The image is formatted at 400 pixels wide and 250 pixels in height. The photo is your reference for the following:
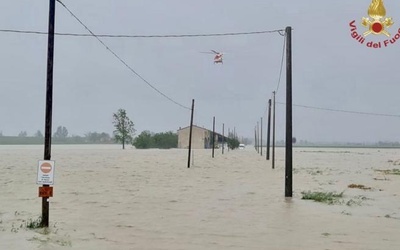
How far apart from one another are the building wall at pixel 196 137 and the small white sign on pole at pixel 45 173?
9758 centimetres

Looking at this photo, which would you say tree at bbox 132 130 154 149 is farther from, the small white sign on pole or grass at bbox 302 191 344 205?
the small white sign on pole

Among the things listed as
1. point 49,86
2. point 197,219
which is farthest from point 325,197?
point 49,86

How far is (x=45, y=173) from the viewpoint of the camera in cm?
949

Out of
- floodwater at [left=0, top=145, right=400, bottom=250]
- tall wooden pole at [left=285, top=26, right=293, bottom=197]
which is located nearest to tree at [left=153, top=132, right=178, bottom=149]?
floodwater at [left=0, top=145, right=400, bottom=250]

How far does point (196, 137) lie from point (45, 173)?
326 ft

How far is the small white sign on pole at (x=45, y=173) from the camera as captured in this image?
9.48 meters

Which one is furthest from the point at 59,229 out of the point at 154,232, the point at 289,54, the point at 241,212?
the point at 289,54

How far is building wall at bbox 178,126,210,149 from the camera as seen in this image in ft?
354

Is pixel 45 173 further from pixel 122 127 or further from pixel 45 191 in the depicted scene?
pixel 122 127

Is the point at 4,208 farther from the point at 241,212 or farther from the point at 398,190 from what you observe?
the point at 398,190

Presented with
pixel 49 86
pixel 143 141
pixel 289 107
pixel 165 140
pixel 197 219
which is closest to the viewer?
pixel 49 86

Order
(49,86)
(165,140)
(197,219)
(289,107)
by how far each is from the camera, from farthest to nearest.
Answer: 1. (165,140)
2. (289,107)
3. (197,219)
4. (49,86)

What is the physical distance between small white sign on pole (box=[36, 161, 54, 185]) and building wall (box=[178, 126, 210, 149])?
97.6m

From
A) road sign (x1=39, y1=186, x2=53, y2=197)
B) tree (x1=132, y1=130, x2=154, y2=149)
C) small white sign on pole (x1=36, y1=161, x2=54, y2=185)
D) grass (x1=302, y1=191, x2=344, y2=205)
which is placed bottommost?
grass (x1=302, y1=191, x2=344, y2=205)
